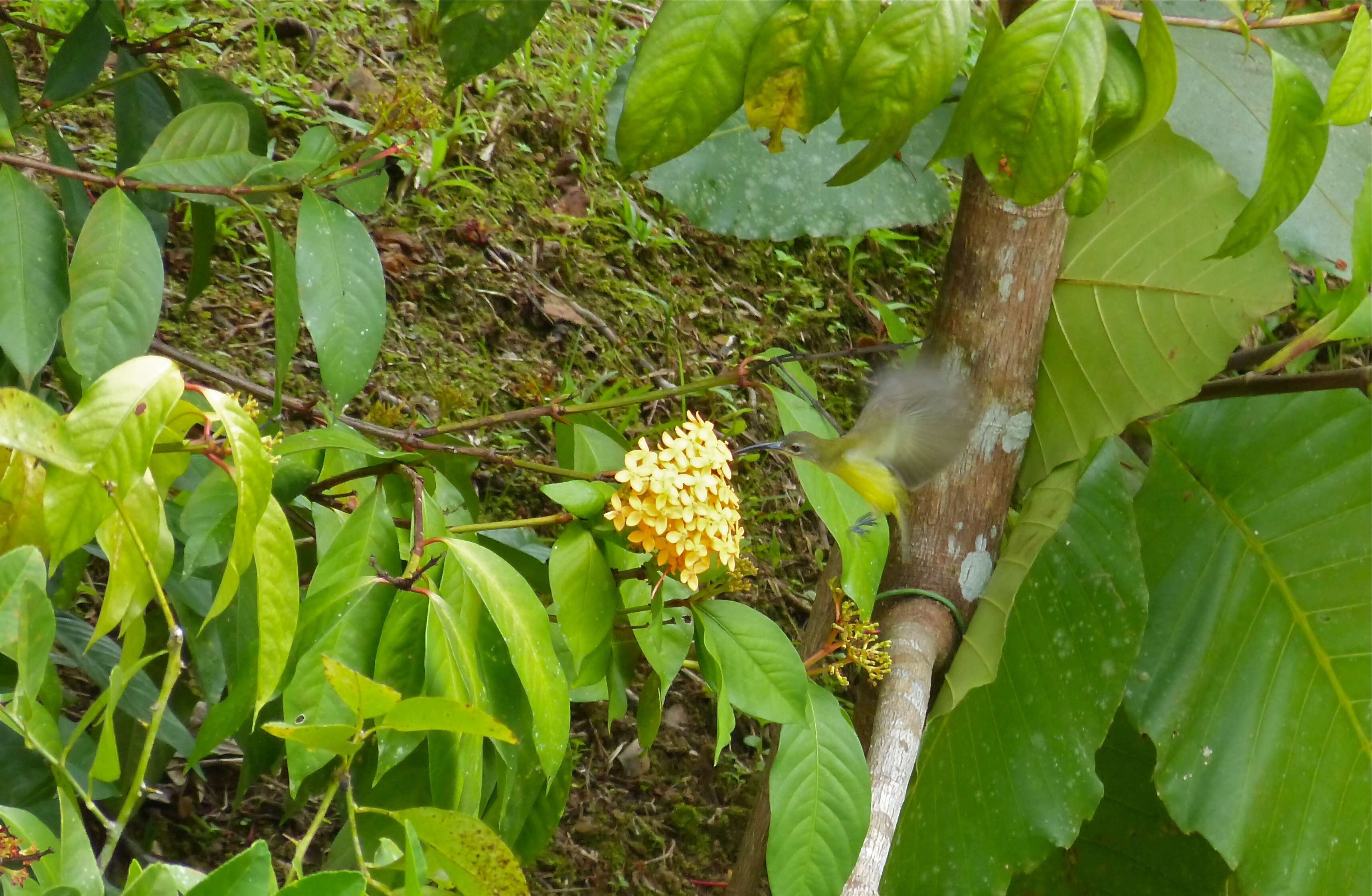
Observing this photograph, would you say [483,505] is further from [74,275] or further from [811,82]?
[811,82]

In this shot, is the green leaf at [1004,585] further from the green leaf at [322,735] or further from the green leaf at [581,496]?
the green leaf at [322,735]

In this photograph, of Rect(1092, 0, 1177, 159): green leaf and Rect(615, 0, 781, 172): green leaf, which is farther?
Rect(1092, 0, 1177, 159): green leaf

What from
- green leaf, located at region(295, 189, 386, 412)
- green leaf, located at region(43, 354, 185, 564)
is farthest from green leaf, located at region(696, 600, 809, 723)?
green leaf, located at region(43, 354, 185, 564)

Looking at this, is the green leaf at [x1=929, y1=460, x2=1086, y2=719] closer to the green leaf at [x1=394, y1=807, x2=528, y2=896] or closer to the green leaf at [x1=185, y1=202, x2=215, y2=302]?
the green leaf at [x1=394, y1=807, x2=528, y2=896]

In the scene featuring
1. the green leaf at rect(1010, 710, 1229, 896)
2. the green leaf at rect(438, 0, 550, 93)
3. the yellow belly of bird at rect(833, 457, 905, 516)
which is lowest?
the green leaf at rect(1010, 710, 1229, 896)

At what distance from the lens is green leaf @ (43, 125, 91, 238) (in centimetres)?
108

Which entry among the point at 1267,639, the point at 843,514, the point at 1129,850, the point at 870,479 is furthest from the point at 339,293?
the point at 1129,850

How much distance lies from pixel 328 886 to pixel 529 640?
0.27m

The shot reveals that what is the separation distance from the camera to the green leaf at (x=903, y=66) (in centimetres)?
69

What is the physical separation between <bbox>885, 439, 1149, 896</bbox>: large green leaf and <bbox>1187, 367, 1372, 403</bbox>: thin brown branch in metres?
0.18

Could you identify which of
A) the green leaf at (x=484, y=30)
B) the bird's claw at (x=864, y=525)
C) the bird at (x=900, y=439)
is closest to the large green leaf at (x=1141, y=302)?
the bird at (x=900, y=439)

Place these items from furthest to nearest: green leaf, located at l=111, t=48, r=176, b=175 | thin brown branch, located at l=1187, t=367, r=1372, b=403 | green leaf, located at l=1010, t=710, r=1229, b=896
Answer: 1. green leaf, located at l=1010, t=710, r=1229, b=896
2. thin brown branch, located at l=1187, t=367, r=1372, b=403
3. green leaf, located at l=111, t=48, r=176, b=175

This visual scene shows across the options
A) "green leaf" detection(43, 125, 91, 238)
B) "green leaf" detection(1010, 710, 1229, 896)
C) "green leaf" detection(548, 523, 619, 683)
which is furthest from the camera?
"green leaf" detection(1010, 710, 1229, 896)

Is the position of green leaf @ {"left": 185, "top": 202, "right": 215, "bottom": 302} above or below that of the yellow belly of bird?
above
